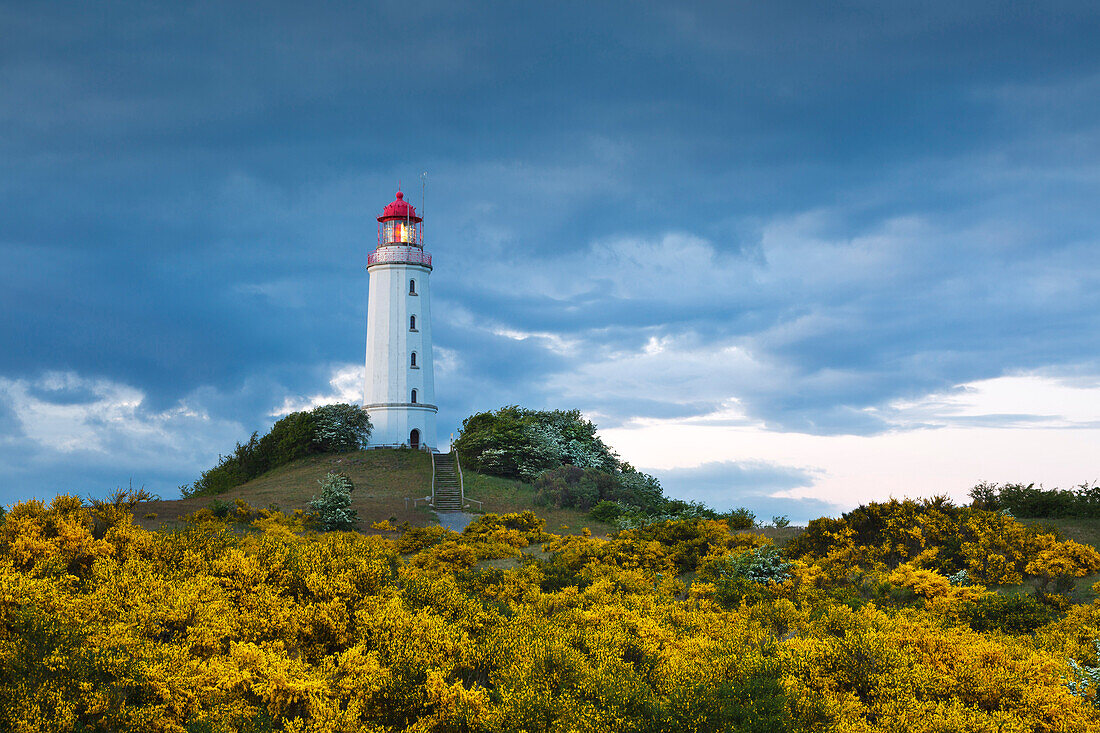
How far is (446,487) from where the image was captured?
37.9m

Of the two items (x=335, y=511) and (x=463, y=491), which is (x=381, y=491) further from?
(x=335, y=511)

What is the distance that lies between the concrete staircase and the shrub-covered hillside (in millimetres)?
22807

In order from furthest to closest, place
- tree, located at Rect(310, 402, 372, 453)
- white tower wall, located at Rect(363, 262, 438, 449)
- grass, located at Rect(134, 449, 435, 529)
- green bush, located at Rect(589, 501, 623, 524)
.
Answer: white tower wall, located at Rect(363, 262, 438, 449) < tree, located at Rect(310, 402, 372, 453) < green bush, located at Rect(589, 501, 623, 524) < grass, located at Rect(134, 449, 435, 529)

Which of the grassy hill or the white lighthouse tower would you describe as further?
the white lighthouse tower

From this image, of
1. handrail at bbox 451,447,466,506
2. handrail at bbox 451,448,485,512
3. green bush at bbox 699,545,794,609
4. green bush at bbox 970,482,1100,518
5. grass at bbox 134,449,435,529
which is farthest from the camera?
handrail at bbox 451,447,466,506

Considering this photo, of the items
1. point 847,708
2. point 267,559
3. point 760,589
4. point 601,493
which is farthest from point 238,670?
point 601,493

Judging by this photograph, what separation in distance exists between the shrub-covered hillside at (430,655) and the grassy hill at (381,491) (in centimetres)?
1623

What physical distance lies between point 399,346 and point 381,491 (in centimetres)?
1113

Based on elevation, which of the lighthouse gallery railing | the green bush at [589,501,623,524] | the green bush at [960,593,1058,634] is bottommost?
the green bush at [960,593,1058,634]

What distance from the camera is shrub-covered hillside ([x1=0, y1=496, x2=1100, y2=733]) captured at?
6.29 metres

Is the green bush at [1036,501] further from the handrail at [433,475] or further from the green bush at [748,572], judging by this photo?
the handrail at [433,475]

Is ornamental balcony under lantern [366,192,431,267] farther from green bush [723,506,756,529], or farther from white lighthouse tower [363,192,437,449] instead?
green bush [723,506,756,529]

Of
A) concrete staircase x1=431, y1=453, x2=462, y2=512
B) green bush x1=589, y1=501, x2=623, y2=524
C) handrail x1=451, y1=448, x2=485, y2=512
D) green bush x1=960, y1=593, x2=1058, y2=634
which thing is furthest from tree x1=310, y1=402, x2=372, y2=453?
green bush x1=960, y1=593, x2=1058, y2=634

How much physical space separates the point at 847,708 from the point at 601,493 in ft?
98.2
